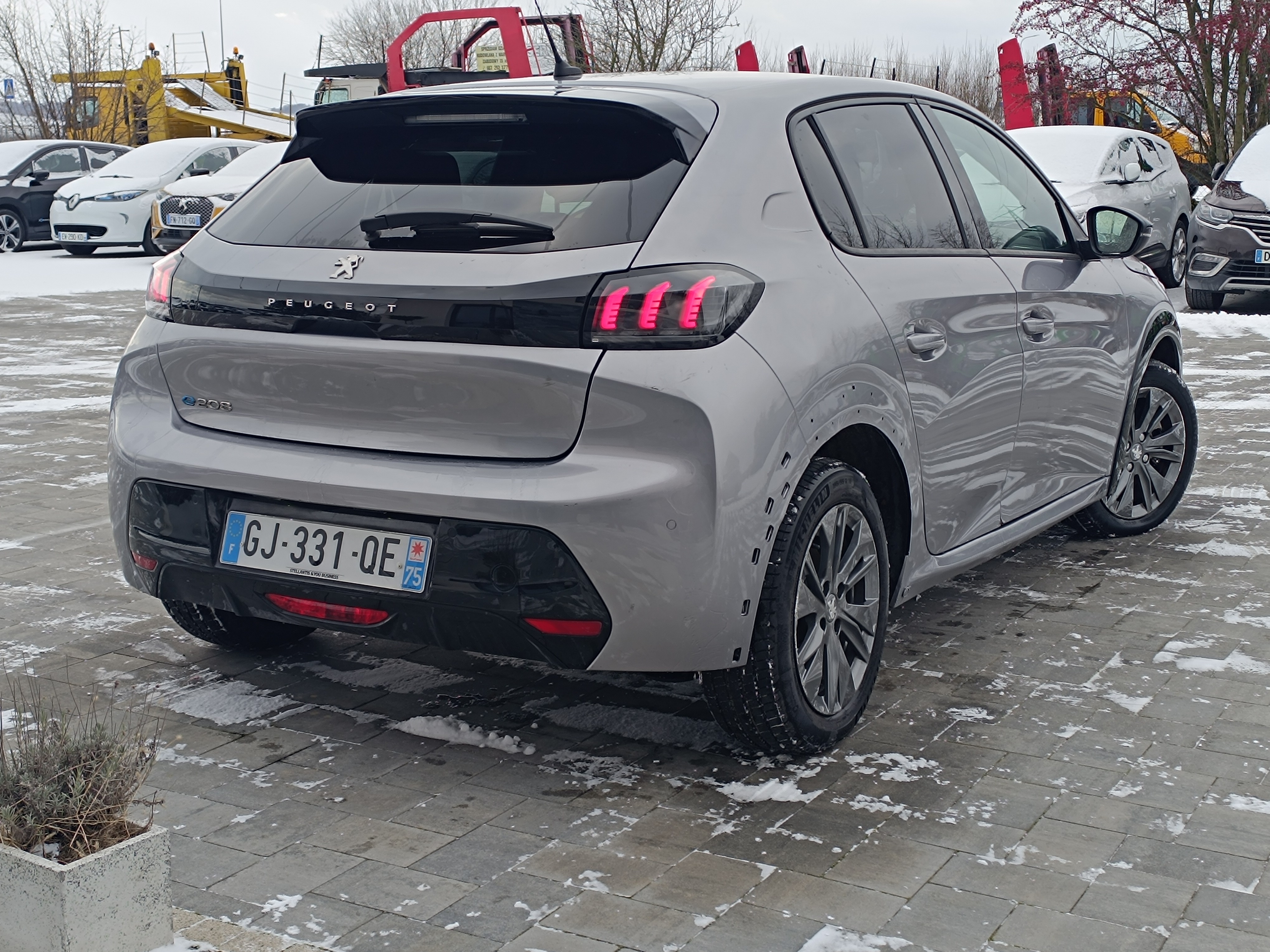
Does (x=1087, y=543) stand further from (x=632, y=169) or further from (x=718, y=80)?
(x=632, y=169)

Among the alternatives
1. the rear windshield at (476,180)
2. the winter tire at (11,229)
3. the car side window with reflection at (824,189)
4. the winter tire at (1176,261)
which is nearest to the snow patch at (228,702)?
the rear windshield at (476,180)

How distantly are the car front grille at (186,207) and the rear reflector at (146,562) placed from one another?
15200 mm

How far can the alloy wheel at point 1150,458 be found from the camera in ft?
18.4

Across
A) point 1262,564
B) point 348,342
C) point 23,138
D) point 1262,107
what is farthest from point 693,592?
point 23,138

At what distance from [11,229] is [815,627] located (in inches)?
833

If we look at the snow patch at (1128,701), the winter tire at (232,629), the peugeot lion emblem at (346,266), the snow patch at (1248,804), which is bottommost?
the snow patch at (1128,701)

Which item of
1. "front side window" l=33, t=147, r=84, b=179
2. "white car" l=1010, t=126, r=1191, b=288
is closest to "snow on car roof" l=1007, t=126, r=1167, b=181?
"white car" l=1010, t=126, r=1191, b=288

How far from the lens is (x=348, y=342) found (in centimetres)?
326

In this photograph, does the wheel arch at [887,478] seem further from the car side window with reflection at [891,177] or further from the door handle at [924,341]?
the car side window with reflection at [891,177]

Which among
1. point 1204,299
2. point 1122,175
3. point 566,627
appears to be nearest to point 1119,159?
point 1122,175

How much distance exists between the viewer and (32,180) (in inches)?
870

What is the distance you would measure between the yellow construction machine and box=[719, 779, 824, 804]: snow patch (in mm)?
34102

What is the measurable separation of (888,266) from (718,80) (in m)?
0.65

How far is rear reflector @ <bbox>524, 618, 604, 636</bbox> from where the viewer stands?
3.13 meters
